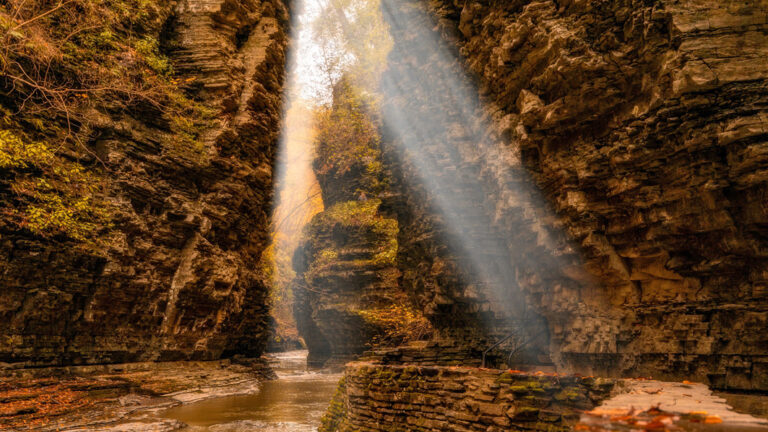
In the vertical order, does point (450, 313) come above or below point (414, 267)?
below

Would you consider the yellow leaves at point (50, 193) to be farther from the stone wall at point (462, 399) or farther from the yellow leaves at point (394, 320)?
the yellow leaves at point (394, 320)

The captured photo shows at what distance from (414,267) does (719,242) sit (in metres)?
7.60

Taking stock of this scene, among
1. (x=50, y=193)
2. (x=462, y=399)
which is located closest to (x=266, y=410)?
(x=462, y=399)

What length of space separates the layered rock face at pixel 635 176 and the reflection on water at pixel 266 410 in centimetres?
659

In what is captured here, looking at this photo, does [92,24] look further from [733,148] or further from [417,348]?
[733,148]

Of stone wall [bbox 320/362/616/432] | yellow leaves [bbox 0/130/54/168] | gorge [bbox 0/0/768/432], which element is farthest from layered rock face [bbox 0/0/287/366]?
stone wall [bbox 320/362/616/432]

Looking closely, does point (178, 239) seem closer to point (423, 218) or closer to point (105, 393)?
point (105, 393)

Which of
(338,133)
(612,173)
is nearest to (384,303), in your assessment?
(338,133)

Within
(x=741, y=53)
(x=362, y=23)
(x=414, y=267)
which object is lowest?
(x=414, y=267)

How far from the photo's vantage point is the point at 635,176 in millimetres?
5656

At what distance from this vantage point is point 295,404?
38.6ft

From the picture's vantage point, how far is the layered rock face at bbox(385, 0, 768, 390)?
4.66 metres

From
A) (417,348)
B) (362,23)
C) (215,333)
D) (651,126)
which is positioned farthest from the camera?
(362,23)

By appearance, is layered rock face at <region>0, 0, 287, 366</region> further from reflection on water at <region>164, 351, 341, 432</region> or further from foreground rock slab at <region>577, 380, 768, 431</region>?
foreground rock slab at <region>577, 380, 768, 431</region>
